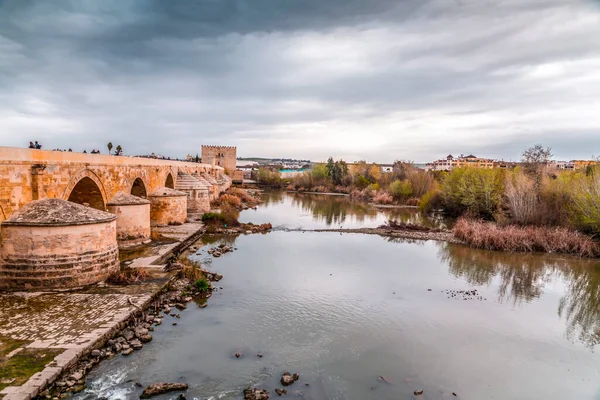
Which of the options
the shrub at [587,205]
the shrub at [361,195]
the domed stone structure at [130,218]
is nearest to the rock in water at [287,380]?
the domed stone structure at [130,218]

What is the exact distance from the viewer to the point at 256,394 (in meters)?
5.55

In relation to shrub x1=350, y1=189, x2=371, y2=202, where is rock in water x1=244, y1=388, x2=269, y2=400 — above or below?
below

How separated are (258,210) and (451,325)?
71.7 ft

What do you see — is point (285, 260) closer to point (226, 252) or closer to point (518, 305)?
point (226, 252)

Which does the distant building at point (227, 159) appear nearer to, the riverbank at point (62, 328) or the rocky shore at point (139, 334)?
the rocky shore at point (139, 334)

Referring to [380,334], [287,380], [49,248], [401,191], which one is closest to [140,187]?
[49,248]

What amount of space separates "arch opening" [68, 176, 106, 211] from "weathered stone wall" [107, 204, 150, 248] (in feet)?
1.28

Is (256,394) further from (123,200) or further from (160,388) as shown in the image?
(123,200)

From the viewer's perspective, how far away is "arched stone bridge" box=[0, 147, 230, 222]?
8.23m

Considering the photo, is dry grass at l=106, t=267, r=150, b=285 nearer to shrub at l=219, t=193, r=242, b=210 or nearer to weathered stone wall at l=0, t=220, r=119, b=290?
weathered stone wall at l=0, t=220, r=119, b=290

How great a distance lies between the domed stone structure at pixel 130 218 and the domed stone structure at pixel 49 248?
4020 millimetres

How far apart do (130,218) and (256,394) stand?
9.46 m

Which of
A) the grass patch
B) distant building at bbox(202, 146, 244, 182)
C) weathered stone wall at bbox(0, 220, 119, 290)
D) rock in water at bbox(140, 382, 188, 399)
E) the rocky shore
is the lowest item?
rock in water at bbox(140, 382, 188, 399)

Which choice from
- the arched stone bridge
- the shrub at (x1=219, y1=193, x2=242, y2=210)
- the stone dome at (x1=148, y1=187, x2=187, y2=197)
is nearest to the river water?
the arched stone bridge
